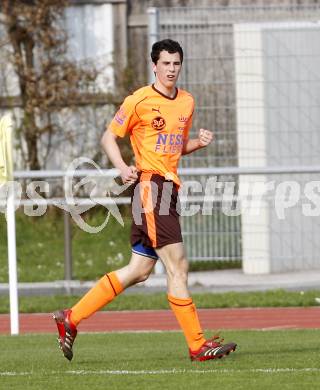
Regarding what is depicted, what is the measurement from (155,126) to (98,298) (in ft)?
3.76

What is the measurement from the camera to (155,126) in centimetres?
917

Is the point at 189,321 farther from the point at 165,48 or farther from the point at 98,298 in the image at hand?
the point at 165,48

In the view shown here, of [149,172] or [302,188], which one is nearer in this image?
[149,172]

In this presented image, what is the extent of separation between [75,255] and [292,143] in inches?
121

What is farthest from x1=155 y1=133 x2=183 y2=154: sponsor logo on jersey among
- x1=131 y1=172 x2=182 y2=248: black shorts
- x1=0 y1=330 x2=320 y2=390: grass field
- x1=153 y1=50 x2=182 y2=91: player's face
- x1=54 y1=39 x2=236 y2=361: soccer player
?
x1=0 y1=330 x2=320 y2=390: grass field

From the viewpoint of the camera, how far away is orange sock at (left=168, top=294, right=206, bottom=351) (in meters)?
9.12

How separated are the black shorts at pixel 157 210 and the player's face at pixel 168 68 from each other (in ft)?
1.93

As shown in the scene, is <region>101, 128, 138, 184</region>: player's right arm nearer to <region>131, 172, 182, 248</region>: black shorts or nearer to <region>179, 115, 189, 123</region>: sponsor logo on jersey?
<region>131, 172, 182, 248</region>: black shorts

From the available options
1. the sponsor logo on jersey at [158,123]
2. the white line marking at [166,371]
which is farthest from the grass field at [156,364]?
the sponsor logo on jersey at [158,123]

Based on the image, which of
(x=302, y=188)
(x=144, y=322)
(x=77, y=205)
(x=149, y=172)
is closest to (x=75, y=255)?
(x=77, y=205)

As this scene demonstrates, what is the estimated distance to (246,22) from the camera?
17.5 metres

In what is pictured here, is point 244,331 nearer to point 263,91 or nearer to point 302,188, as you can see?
point 302,188

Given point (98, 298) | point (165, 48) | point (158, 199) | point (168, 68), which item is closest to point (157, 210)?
point (158, 199)

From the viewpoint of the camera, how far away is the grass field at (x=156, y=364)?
318 inches
